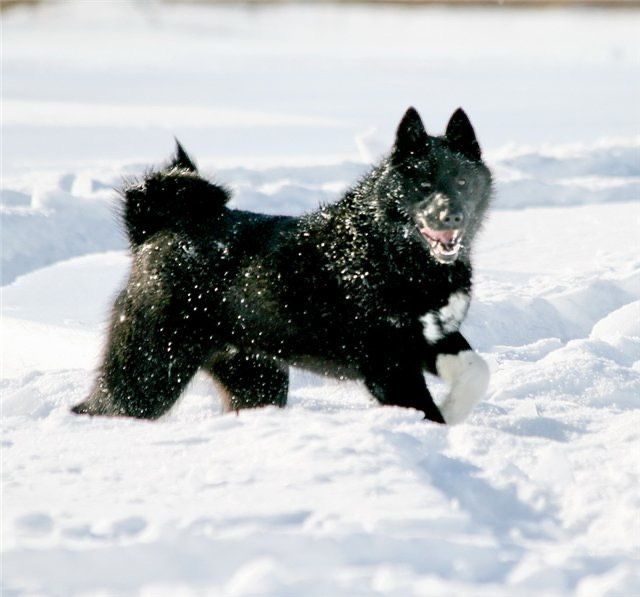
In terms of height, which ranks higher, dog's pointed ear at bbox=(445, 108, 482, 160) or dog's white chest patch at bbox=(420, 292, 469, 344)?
dog's pointed ear at bbox=(445, 108, 482, 160)

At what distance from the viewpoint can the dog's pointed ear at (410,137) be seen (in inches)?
174

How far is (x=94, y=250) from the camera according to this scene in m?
8.72

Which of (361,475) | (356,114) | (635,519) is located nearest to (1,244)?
(361,475)

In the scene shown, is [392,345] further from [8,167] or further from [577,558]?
[8,167]

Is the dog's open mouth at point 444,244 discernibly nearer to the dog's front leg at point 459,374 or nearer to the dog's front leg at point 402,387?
the dog's front leg at point 459,374

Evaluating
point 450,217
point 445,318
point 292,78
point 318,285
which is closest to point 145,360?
point 318,285

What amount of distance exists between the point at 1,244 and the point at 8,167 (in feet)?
9.52

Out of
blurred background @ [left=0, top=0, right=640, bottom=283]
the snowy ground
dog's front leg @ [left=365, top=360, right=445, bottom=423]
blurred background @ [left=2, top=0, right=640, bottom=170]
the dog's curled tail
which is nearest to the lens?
the snowy ground

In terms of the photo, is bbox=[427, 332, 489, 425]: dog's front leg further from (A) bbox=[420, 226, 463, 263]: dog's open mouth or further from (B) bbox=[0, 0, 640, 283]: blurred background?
(B) bbox=[0, 0, 640, 283]: blurred background

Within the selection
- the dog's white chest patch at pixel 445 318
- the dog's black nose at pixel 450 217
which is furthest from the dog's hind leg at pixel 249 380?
the dog's black nose at pixel 450 217

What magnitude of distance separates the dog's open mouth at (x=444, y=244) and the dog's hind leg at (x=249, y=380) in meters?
0.89

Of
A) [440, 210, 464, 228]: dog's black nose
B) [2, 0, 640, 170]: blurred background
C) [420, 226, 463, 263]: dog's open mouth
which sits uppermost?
[440, 210, 464, 228]: dog's black nose

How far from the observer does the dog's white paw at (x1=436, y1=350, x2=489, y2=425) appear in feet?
13.7

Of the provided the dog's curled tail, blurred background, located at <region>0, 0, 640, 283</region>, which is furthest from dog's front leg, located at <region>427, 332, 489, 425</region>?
blurred background, located at <region>0, 0, 640, 283</region>
